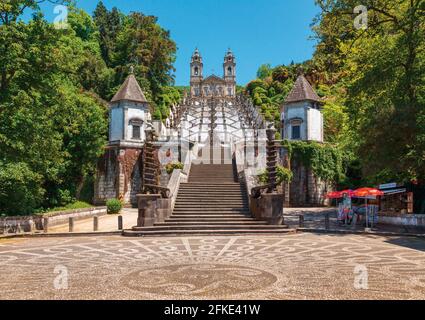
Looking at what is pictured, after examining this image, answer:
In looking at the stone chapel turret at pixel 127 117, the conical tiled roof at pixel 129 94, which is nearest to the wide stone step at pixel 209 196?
the stone chapel turret at pixel 127 117

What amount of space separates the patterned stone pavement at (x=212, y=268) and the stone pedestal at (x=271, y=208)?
3.12 metres

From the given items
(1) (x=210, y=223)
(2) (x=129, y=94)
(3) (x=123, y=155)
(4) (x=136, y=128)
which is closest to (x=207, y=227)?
(1) (x=210, y=223)

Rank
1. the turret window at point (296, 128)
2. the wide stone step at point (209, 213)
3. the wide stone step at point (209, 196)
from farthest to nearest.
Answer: the turret window at point (296, 128) → the wide stone step at point (209, 196) → the wide stone step at point (209, 213)

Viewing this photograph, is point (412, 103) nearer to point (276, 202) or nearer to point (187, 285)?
point (276, 202)

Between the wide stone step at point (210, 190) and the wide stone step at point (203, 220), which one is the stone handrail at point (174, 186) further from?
the wide stone step at point (203, 220)

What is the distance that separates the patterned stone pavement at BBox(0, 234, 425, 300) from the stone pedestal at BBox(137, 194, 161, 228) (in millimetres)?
2516

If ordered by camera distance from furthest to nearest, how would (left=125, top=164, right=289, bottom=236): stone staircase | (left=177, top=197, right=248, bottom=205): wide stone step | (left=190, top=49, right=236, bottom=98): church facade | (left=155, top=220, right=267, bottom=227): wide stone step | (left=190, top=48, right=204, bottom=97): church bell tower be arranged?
(left=190, top=48, right=204, bottom=97): church bell tower → (left=190, top=49, right=236, bottom=98): church facade → (left=177, top=197, right=248, bottom=205): wide stone step → (left=155, top=220, right=267, bottom=227): wide stone step → (left=125, top=164, right=289, bottom=236): stone staircase

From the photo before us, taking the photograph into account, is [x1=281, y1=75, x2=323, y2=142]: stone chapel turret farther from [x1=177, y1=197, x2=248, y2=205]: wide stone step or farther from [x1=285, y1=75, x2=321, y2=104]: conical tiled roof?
[x1=177, y1=197, x2=248, y2=205]: wide stone step

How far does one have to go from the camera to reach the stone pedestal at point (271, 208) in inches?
713

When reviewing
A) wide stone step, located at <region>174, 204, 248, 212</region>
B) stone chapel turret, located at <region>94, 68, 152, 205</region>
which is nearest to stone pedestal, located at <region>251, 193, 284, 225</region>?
wide stone step, located at <region>174, 204, 248, 212</region>

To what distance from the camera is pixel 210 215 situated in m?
18.9

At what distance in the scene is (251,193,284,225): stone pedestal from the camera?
1811 centimetres

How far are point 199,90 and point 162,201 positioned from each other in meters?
92.3

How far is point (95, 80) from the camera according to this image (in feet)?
177
